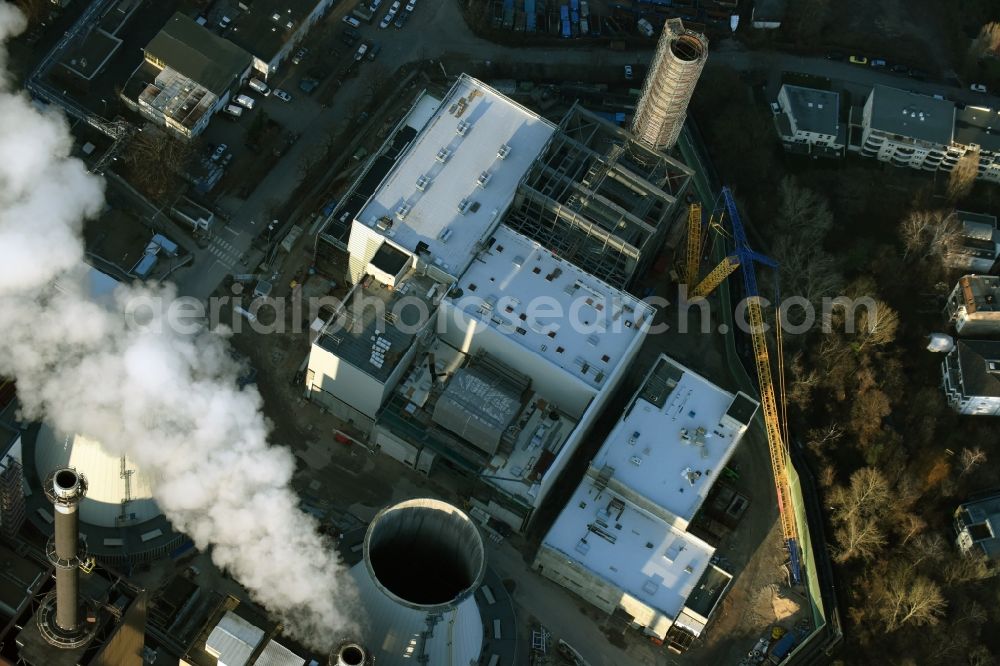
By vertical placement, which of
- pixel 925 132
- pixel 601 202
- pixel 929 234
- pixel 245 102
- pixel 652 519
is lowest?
pixel 652 519

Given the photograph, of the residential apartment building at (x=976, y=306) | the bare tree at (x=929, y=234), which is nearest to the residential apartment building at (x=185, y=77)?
the bare tree at (x=929, y=234)

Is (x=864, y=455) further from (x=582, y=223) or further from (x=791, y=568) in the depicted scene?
(x=582, y=223)

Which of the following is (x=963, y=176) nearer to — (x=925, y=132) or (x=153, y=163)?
(x=925, y=132)

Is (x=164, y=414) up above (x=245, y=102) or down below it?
below

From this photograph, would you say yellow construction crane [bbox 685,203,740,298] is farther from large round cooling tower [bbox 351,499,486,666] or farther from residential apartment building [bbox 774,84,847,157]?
large round cooling tower [bbox 351,499,486,666]

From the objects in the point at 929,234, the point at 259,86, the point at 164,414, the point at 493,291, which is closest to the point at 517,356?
the point at 493,291

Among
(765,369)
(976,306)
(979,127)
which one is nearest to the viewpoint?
(765,369)
